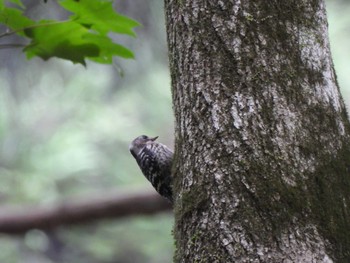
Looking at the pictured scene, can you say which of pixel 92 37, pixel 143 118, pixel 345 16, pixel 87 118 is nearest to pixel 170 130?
pixel 143 118

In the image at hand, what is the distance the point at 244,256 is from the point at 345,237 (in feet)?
0.92

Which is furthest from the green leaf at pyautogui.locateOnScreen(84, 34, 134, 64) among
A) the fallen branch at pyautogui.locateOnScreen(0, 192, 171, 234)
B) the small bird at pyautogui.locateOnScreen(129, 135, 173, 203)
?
the fallen branch at pyautogui.locateOnScreen(0, 192, 171, 234)

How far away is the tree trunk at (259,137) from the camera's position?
188 cm

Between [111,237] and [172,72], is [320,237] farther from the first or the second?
[111,237]

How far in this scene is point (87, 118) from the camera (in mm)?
8359

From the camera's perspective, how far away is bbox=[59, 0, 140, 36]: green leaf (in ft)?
6.77

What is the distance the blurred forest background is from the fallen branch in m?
1.31

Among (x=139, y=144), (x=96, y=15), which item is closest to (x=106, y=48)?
(x=96, y=15)

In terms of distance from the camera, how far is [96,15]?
212 cm

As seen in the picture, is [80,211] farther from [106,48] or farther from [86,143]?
[106,48]

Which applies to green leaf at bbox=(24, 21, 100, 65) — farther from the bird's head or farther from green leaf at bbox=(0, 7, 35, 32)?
the bird's head

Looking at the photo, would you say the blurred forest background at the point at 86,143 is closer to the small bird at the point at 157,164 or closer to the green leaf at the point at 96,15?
the small bird at the point at 157,164

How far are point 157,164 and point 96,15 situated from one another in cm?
117

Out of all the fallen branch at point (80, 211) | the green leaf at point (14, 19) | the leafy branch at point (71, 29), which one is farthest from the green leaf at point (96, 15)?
the fallen branch at point (80, 211)
